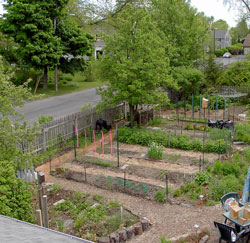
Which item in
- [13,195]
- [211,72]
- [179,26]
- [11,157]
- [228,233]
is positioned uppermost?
[179,26]

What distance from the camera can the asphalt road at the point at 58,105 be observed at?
858 inches

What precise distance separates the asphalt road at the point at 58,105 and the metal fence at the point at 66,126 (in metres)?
4.37

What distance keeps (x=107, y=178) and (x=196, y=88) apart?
14.3 metres

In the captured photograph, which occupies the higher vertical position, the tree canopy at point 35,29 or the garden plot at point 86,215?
the tree canopy at point 35,29

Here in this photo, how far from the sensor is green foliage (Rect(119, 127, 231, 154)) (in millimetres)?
13742

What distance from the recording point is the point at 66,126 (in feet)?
50.3

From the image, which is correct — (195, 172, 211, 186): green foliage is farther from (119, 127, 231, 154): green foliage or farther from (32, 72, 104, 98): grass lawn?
(32, 72, 104, 98): grass lawn

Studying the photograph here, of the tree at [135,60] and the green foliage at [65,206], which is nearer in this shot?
the green foliage at [65,206]

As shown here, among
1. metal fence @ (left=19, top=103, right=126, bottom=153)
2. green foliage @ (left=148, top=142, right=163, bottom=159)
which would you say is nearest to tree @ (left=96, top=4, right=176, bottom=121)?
metal fence @ (left=19, top=103, right=126, bottom=153)

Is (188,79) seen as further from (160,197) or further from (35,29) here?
(160,197)

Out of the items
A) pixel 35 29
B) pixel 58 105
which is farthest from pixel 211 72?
pixel 35 29

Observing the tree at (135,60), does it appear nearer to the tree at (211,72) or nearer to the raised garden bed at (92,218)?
the raised garden bed at (92,218)

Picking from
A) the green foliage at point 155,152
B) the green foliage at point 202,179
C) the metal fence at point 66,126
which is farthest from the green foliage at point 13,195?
the green foliage at point 155,152

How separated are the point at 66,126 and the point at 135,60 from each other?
4563mm
